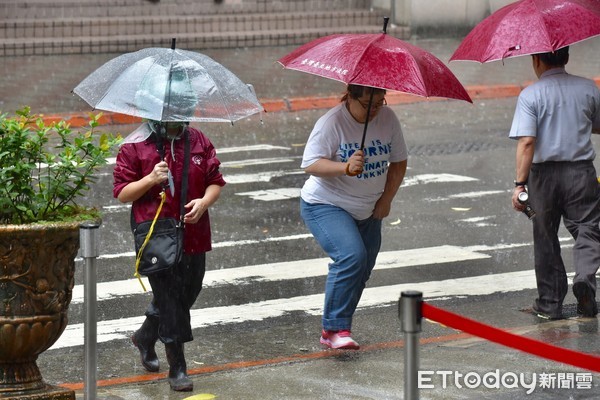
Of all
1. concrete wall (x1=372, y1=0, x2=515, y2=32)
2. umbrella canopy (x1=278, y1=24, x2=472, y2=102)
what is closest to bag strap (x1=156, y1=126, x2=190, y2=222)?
umbrella canopy (x1=278, y1=24, x2=472, y2=102)

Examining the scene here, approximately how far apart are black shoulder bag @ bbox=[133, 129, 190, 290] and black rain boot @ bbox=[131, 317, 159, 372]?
0.67 meters

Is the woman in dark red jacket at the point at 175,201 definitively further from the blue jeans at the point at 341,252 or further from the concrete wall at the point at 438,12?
the concrete wall at the point at 438,12

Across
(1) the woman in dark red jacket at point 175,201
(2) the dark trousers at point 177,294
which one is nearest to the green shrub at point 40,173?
(1) the woman in dark red jacket at point 175,201

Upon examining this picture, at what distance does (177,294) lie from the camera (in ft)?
22.5

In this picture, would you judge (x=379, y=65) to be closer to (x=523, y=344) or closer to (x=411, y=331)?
(x=523, y=344)

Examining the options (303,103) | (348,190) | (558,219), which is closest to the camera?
(348,190)

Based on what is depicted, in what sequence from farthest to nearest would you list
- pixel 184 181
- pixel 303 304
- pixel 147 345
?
1. pixel 303 304
2. pixel 147 345
3. pixel 184 181

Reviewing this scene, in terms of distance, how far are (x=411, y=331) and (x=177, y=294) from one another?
216 centimetres

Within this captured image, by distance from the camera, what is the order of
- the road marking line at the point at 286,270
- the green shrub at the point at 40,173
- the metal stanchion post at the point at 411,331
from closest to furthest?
the metal stanchion post at the point at 411,331 → the green shrub at the point at 40,173 → the road marking line at the point at 286,270

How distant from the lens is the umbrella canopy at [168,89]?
21.6ft

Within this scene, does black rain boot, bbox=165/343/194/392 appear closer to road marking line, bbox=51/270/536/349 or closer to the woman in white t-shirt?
the woman in white t-shirt

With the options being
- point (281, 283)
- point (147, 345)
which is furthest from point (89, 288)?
point (281, 283)

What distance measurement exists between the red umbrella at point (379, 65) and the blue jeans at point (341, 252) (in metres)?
0.62

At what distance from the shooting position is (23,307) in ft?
20.5
